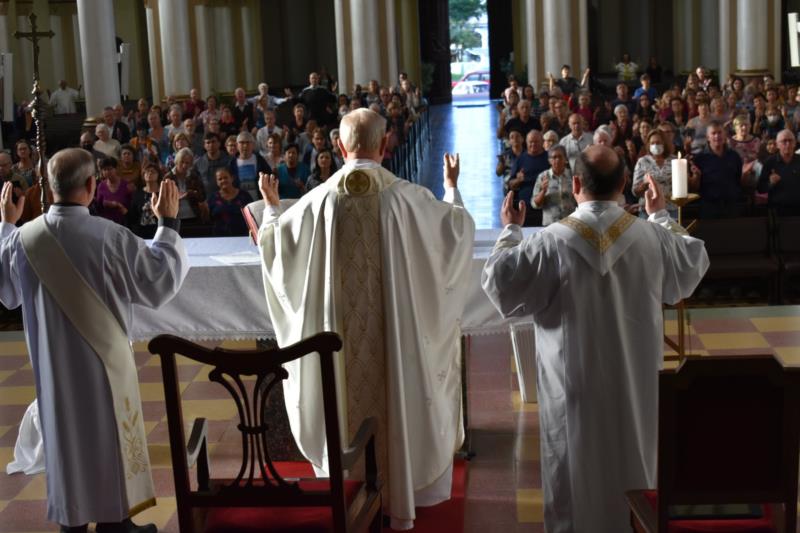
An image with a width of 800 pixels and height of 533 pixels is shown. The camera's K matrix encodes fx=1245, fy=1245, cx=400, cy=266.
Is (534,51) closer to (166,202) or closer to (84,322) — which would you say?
(166,202)

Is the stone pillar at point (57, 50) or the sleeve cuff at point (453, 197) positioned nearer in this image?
the sleeve cuff at point (453, 197)

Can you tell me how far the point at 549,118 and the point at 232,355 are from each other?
1100cm

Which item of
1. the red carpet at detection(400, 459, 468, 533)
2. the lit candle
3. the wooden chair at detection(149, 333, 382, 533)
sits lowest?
the red carpet at detection(400, 459, 468, 533)

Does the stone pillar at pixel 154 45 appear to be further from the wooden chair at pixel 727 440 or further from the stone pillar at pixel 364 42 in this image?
the wooden chair at pixel 727 440

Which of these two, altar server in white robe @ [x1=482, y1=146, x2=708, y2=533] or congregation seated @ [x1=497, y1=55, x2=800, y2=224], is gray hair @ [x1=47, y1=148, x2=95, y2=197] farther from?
congregation seated @ [x1=497, y1=55, x2=800, y2=224]

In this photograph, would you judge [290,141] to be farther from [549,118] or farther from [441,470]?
[441,470]

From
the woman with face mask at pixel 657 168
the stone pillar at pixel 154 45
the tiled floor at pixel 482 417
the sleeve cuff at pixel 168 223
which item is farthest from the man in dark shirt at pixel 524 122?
the stone pillar at pixel 154 45

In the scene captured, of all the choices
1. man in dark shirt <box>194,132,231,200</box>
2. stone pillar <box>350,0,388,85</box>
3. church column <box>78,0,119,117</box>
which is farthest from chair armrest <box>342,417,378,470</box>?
stone pillar <box>350,0,388,85</box>

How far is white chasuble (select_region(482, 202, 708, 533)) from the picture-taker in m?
4.45

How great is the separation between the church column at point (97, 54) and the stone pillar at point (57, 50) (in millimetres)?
12993

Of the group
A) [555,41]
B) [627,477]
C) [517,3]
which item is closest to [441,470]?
[627,477]

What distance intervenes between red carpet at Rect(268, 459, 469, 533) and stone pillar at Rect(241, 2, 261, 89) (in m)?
27.9

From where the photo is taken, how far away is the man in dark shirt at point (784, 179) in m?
10.3

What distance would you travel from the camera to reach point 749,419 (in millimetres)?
3521
